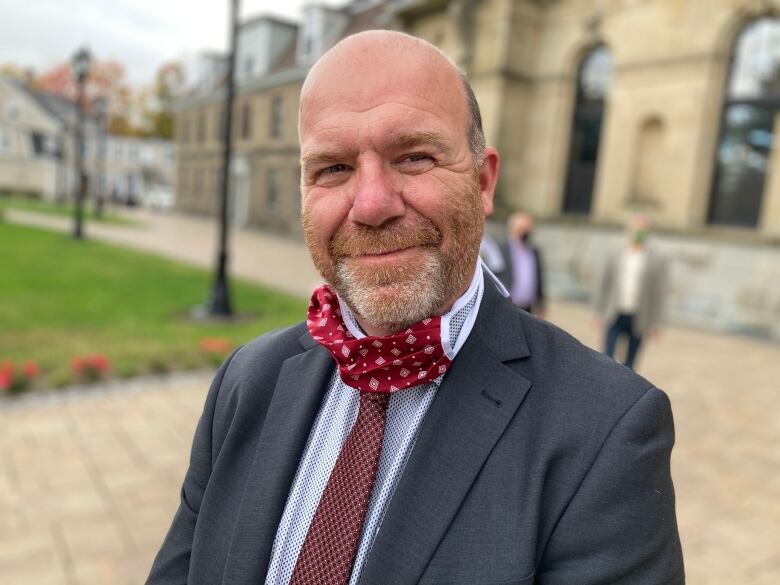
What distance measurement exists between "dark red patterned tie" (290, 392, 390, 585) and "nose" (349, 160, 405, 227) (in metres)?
0.45

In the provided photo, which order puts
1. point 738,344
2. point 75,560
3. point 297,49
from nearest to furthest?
point 75,560 → point 738,344 → point 297,49

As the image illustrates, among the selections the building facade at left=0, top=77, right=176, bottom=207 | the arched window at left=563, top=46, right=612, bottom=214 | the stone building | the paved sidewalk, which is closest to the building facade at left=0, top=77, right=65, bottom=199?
the building facade at left=0, top=77, right=176, bottom=207

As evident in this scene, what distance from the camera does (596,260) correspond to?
47.8 feet

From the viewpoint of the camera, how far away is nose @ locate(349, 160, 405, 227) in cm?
136

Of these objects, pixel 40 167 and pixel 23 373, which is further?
pixel 40 167

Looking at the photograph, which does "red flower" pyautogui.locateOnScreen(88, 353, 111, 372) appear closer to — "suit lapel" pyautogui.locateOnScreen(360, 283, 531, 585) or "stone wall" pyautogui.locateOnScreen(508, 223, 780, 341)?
"suit lapel" pyautogui.locateOnScreen(360, 283, 531, 585)

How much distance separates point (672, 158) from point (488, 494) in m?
13.4

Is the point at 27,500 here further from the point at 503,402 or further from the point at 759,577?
the point at 759,577

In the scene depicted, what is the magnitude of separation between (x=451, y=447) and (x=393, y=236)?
0.50m

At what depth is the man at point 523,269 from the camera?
261 inches

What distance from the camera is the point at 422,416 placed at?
Result: 1.49 m

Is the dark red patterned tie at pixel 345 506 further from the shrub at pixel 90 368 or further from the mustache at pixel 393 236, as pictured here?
the shrub at pixel 90 368

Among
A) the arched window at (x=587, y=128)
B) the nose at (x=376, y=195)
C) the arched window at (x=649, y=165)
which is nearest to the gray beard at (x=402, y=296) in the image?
the nose at (x=376, y=195)

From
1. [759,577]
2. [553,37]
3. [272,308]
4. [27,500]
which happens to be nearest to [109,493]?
[27,500]
